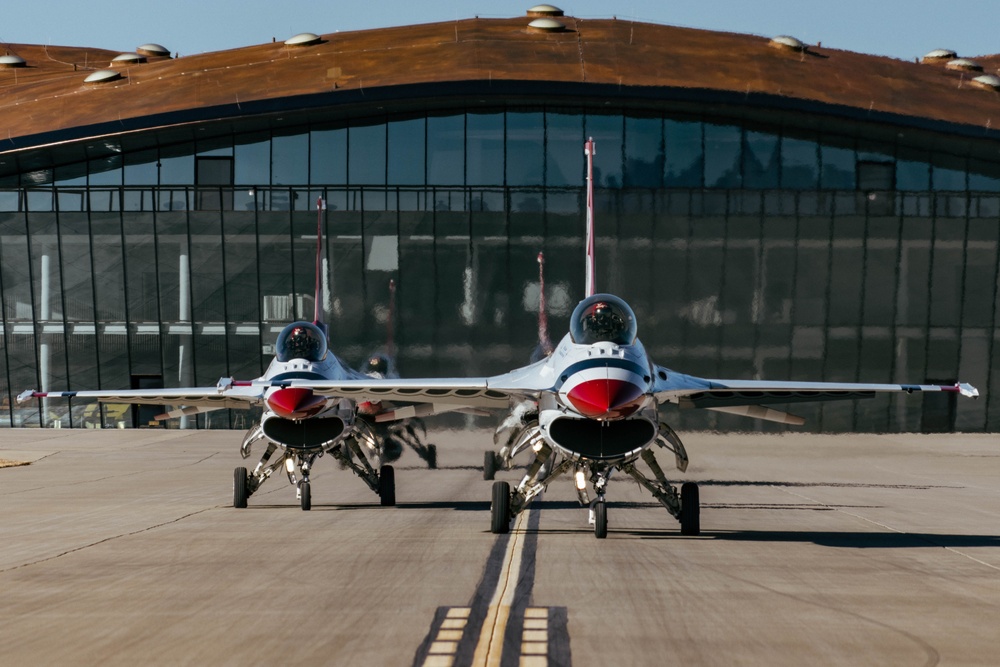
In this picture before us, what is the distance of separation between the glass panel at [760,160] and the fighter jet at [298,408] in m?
31.4

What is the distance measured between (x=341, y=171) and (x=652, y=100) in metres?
13.9

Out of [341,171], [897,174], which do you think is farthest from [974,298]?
[341,171]

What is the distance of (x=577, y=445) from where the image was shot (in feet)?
55.9

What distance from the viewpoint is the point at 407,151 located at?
2026 inches

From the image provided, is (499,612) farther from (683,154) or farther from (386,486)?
(683,154)

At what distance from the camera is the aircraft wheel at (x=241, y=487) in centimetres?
2292

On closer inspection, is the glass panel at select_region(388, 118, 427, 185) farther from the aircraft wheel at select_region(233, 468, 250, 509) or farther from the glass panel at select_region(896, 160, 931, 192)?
the aircraft wheel at select_region(233, 468, 250, 509)

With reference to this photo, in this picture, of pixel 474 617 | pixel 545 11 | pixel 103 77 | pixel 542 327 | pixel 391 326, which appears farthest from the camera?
pixel 545 11

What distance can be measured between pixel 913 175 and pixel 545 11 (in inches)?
786

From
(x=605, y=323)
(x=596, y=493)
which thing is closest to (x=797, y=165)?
(x=596, y=493)

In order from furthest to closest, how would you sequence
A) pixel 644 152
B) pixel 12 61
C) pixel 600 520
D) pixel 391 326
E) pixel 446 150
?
pixel 12 61, pixel 446 150, pixel 644 152, pixel 391 326, pixel 600 520

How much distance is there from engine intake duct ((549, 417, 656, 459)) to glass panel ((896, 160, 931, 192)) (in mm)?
38340

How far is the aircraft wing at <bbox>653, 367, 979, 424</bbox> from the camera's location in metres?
18.5

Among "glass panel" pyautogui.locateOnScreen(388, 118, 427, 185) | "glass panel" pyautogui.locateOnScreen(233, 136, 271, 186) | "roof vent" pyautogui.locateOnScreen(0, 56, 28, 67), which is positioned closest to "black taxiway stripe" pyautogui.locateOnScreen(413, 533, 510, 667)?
"glass panel" pyautogui.locateOnScreen(388, 118, 427, 185)
